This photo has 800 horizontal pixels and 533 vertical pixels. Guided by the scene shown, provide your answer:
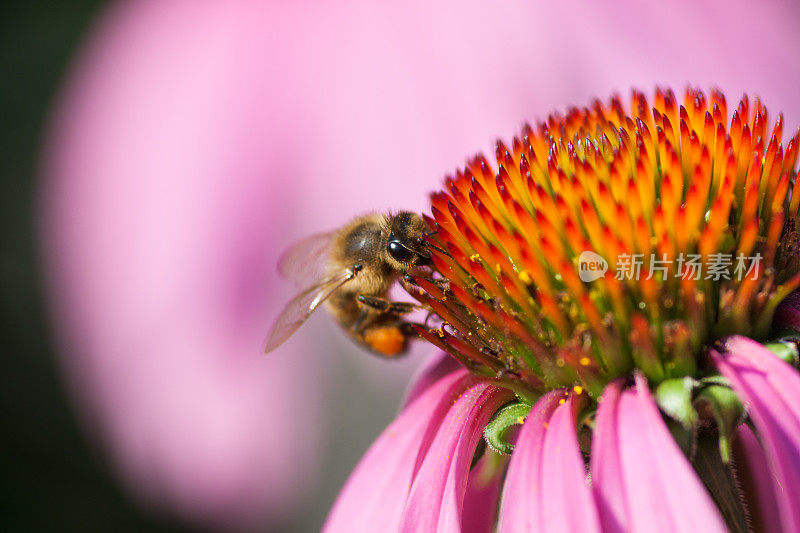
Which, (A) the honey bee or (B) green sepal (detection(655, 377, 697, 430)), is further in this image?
(A) the honey bee

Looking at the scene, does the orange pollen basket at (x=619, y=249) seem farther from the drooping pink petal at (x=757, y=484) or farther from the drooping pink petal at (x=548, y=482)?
the drooping pink petal at (x=757, y=484)

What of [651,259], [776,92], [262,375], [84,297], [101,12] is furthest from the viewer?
[101,12]

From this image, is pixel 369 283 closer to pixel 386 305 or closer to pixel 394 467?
pixel 386 305

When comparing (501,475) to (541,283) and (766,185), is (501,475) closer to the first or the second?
(541,283)

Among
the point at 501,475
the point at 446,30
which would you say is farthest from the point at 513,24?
the point at 501,475


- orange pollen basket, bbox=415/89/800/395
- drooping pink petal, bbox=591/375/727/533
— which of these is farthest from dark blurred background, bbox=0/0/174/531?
drooping pink petal, bbox=591/375/727/533

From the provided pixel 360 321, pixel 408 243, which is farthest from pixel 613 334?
pixel 360 321

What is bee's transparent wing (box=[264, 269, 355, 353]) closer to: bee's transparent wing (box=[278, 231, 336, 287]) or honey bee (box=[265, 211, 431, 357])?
honey bee (box=[265, 211, 431, 357])

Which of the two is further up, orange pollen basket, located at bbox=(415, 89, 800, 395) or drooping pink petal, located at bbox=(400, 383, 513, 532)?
orange pollen basket, located at bbox=(415, 89, 800, 395)
